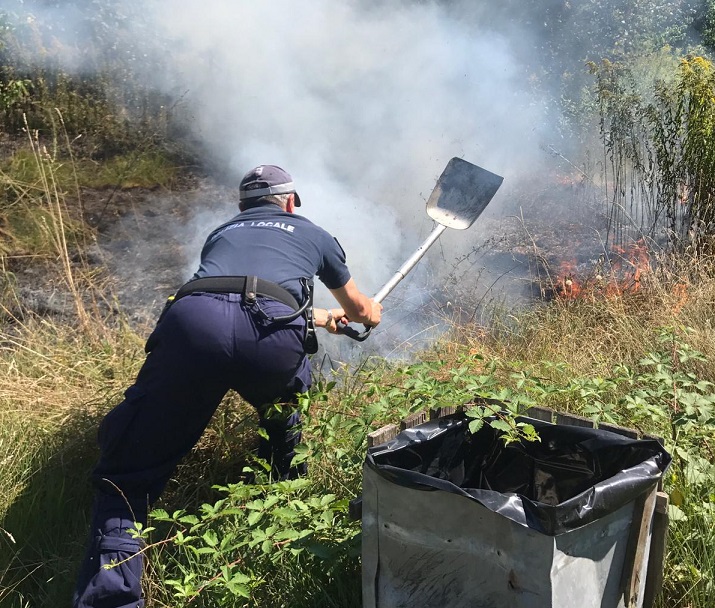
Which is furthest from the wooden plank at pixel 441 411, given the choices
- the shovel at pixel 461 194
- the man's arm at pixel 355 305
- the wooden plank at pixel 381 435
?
the shovel at pixel 461 194

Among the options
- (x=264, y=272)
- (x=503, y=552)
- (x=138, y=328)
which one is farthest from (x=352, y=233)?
(x=503, y=552)

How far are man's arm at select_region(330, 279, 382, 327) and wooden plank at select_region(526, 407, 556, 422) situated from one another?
1.04 metres

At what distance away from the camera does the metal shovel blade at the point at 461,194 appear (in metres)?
4.64

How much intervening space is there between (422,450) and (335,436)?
0.66 metres

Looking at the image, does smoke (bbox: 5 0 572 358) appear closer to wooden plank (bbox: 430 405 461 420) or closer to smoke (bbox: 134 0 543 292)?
smoke (bbox: 134 0 543 292)

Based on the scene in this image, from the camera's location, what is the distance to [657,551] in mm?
2045

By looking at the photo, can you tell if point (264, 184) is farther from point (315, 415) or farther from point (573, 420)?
point (573, 420)

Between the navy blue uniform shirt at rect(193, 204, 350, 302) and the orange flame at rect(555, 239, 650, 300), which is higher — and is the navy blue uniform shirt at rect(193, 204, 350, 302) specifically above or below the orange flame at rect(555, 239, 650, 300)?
below

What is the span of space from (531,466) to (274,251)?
1277 mm

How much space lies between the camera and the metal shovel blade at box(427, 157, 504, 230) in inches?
183

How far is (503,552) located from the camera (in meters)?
1.75

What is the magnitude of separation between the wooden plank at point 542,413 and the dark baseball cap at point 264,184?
56.3 inches

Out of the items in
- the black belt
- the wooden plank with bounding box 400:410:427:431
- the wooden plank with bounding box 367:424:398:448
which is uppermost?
the black belt

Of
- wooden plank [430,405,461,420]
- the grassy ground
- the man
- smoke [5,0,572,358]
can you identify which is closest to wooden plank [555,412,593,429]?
the grassy ground
